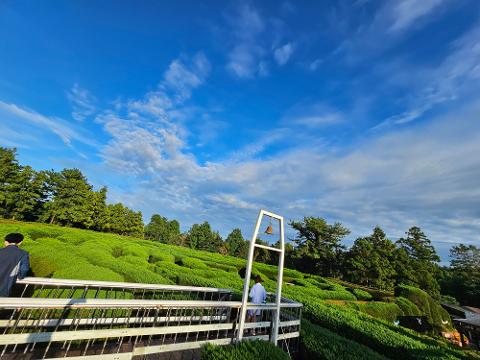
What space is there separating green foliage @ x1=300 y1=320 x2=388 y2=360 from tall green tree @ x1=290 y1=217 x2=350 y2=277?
45033 millimetres

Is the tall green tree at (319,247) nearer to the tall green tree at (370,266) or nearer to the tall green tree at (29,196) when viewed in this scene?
the tall green tree at (370,266)

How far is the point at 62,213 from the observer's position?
45688mm

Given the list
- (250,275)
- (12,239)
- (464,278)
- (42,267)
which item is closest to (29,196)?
(42,267)

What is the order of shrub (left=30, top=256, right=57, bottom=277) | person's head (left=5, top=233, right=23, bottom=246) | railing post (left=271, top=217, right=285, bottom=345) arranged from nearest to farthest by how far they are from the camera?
person's head (left=5, top=233, right=23, bottom=246) → railing post (left=271, top=217, right=285, bottom=345) → shrub (left=30, top=256, right=57, bottom=277)

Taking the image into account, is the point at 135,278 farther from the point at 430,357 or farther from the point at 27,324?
the point at 430,357

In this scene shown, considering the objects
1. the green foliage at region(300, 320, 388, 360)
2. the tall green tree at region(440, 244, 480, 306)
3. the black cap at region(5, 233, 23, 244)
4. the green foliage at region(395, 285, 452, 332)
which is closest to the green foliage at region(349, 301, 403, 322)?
the green foliage at region(395, 285, 452, 332)

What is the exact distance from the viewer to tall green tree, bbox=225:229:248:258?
79531 mm

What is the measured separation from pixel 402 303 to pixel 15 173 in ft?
184

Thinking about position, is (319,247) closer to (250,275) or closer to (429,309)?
(429,309)

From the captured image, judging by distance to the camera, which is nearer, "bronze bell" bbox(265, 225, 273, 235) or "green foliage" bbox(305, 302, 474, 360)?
"bronze bell" bbox(265, 225, 273, 235)

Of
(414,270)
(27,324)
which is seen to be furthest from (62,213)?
(414,270)

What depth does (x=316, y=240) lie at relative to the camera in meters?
51.1

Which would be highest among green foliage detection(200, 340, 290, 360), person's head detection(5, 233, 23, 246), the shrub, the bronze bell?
the bronze bell

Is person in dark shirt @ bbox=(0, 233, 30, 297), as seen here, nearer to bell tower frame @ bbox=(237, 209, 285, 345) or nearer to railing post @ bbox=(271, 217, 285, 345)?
bell tower frame @ bbox=(237, 209, 285, 345)
